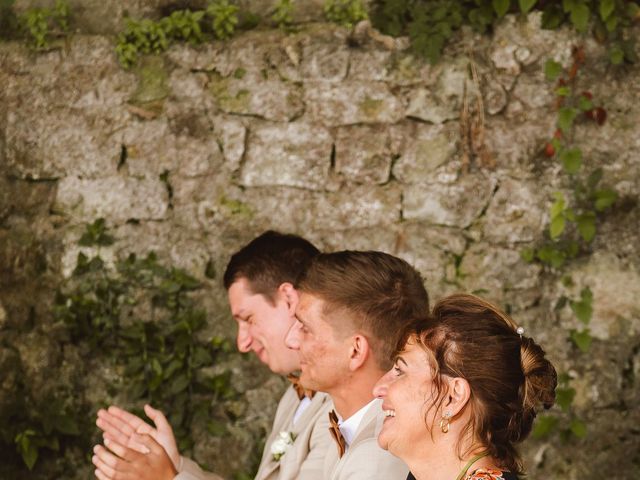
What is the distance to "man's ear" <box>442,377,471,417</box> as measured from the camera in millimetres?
2297

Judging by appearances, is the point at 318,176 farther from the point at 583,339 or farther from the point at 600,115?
the point at 583,339

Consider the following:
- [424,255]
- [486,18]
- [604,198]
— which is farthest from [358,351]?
[486,18]

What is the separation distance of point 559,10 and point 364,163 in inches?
45.7

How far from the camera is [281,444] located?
3.38m

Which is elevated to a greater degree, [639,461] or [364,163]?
[364,163]

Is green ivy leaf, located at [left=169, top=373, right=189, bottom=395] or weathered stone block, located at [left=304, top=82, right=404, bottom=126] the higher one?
weathered stone block, located at [left=304, top=82, right=404, bottom=126]

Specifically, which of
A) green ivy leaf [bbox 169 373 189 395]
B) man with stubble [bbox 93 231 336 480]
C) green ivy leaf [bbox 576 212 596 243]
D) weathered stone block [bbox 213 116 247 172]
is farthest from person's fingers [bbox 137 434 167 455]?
green ivy leaf [bbox 576 212 596 243]

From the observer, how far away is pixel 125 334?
4.46m

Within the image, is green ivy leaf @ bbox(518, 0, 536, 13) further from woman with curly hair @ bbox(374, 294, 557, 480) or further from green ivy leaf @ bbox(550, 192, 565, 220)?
woman with curly hair @ bbox(374, 294, 557, 480)

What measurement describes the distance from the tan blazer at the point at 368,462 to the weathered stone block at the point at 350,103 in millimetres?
2028

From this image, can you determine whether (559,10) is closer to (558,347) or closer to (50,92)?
(558,347)

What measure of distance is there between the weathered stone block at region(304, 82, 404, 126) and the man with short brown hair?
1611 mm

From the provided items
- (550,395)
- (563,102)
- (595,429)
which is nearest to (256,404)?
(595,429)

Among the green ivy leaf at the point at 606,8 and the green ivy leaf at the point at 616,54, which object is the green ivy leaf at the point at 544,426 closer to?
the green ivy leaf at the point at 616,54
